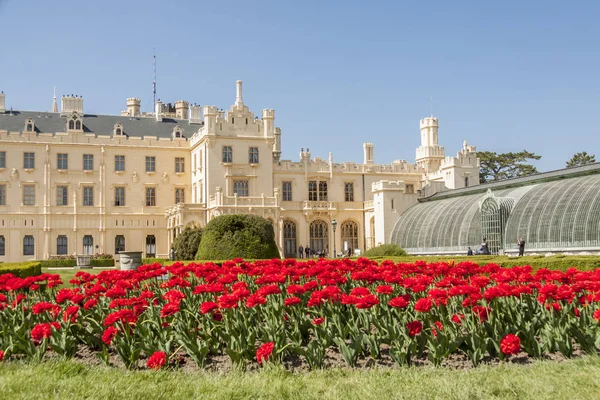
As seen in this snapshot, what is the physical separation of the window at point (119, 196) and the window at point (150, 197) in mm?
1955

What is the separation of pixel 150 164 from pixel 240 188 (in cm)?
829

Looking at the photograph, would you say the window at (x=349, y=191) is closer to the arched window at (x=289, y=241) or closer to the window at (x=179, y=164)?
the arched window at (x=289, y=241)

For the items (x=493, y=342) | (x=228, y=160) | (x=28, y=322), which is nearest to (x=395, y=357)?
(x=493, y=342)

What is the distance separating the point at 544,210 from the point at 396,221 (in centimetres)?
1722

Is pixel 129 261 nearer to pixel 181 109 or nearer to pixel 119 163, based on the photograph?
Result: pixel 119 163

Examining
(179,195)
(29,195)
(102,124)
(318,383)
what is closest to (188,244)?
(179,195)

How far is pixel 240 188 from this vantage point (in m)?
55.6

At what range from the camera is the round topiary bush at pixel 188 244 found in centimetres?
4216

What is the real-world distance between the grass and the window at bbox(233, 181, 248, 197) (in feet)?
151

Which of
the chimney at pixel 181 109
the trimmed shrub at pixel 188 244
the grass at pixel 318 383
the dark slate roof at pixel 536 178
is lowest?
the grass at pixel 318 383

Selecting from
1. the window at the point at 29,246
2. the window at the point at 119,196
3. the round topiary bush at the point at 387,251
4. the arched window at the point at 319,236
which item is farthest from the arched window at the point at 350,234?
the window at the point at 29,246

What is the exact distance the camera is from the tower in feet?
203

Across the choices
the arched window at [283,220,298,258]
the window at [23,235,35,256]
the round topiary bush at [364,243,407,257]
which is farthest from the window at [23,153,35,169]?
the round topiary bush at [364,243,407,257]

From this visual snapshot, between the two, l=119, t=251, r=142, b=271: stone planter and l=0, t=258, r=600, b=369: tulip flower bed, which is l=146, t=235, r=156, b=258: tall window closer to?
l=119, t=251, r=142, b=271: stone planter
